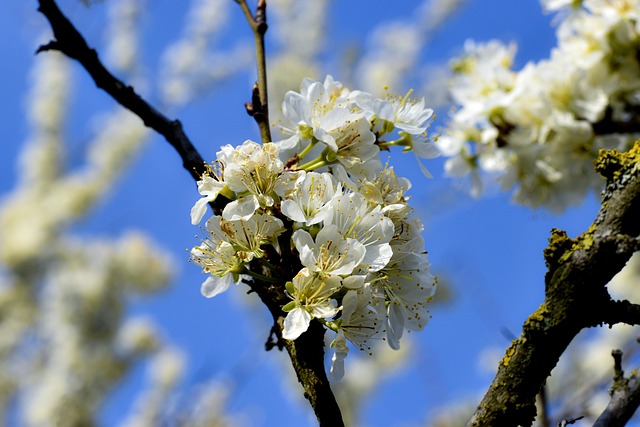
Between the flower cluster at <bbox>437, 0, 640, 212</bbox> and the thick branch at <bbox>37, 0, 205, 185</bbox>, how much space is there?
52.3 inches

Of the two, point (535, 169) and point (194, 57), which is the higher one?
point (194, 57)

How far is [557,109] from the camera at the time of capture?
219cm

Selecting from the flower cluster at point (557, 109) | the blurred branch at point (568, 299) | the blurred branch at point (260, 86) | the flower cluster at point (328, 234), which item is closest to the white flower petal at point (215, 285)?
the flower cluster at point (328, 234)

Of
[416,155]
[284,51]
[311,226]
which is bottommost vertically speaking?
[311,226]

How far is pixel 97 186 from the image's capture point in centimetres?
923

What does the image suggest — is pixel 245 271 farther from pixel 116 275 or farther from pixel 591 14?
pixel 116 275

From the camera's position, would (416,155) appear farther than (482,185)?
No

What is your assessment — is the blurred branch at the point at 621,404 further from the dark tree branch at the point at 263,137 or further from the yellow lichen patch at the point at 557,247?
the dark tree branch at the point at 263,137

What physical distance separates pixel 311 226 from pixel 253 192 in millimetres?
102

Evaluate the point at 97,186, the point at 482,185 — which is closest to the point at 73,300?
the point at 97,186

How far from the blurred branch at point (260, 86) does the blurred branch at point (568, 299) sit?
0.51 metres

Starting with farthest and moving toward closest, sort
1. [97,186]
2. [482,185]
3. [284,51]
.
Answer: [97,186] < [284,51] < [482,185]

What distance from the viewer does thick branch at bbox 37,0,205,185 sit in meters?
1.25

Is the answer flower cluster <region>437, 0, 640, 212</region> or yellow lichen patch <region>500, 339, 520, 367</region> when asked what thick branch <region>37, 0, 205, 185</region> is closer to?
yellow lichen patch <region>500, 339, 520, 367</region>
